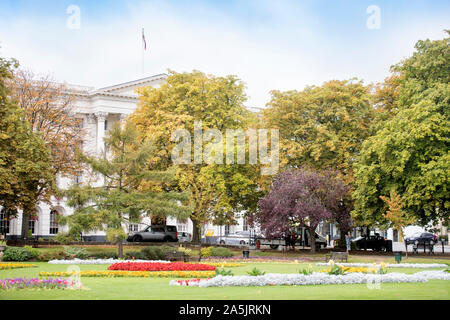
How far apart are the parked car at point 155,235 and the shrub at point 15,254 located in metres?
17.5

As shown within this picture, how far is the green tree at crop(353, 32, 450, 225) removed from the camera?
113 ft

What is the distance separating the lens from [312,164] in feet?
147

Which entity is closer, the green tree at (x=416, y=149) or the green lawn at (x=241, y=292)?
the green lawn at (x=241, y=292)

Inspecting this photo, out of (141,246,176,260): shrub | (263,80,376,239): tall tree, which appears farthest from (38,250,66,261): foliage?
(263,80,376,239): tall tree

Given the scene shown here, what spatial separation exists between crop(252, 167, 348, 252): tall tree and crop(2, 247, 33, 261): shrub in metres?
16.8

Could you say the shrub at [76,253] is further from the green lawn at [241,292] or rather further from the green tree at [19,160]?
the green lawn at [241,292]

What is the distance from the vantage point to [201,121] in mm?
42781

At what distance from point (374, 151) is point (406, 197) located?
3.95 meters

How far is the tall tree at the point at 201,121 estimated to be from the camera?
135 ft

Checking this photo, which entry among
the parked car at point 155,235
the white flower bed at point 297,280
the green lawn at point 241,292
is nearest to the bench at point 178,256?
the white flower bed at point 297,280
